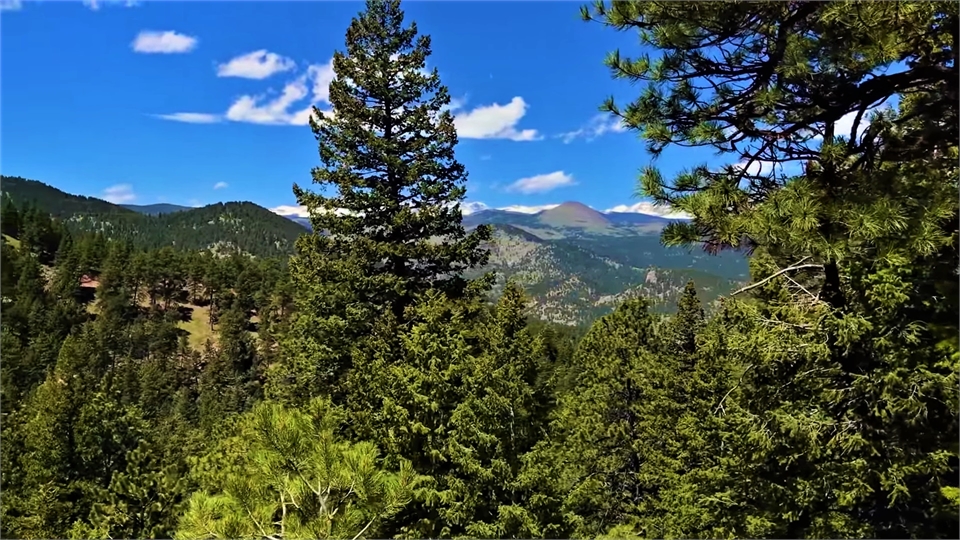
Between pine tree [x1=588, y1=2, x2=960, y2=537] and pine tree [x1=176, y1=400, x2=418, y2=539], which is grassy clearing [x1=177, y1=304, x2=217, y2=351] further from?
pine tree [x1=588, y1=2, x2=960, y2=537]

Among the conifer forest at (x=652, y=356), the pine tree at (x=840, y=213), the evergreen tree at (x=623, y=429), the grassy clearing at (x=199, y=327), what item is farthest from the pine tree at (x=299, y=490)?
the grassy clearing at (x=199, y=327)

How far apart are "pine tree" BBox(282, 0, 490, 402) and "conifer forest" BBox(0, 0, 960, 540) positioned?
7cm

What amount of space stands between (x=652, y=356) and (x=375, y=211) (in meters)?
12.6

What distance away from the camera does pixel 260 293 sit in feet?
358

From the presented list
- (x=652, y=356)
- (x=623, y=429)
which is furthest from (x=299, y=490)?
(x=652, y=356)

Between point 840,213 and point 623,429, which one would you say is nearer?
point 840,213

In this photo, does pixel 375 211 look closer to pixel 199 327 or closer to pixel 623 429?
pixel 623 429

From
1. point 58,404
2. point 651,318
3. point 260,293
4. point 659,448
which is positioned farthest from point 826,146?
point 260,293

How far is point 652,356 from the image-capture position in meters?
21.0

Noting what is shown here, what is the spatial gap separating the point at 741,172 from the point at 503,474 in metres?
6.25

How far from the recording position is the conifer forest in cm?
565

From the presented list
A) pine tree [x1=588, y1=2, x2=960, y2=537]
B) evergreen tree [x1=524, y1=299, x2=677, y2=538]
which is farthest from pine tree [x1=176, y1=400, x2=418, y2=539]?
evergreen tree [x1=524, y1=299, x2=677, y2=538]

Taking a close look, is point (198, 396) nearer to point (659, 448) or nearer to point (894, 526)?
point (659, 448)

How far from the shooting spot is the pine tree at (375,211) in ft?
41.3
